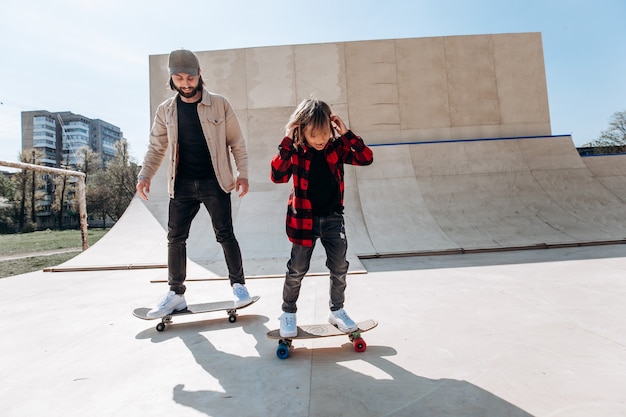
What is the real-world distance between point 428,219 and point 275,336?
4763 mm

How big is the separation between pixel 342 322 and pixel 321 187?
713mm

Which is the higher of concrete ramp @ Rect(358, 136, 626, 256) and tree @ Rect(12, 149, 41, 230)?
tree @ Rect(12, 149, 41, 230)

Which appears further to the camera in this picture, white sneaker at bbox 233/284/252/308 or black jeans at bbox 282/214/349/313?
white sneaker at bbox 233/284/252/308

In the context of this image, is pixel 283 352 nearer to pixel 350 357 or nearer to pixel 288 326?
pixel 288 326

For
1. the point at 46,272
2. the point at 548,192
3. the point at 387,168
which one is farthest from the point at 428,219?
the point at 46,272

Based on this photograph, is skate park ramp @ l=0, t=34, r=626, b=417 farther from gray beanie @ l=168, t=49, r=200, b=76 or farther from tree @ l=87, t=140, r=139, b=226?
tree @ l=87, t=140, r=139, b=226

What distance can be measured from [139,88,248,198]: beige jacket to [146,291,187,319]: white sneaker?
670 mm

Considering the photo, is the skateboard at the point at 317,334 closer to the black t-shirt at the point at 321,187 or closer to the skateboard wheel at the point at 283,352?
the skateboard wheel at the point at 283,352

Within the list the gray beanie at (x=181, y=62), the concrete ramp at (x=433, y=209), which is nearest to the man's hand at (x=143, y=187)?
the gray beanie at (x=181, y=62)

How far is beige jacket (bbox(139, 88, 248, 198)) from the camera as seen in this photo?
225 centimetres

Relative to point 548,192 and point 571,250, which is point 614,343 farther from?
point 548,192

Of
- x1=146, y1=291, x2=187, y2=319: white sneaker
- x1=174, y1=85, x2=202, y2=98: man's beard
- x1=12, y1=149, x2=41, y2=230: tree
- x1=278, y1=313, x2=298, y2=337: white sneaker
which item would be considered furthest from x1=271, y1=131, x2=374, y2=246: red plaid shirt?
x1=12, y1=149, x2=41, y2=230: tree

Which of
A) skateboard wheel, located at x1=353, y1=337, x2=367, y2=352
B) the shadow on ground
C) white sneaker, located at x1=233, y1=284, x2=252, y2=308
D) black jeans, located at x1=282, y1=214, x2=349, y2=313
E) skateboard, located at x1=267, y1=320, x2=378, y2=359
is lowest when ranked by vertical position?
the shadow on ground

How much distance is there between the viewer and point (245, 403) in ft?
3.90
